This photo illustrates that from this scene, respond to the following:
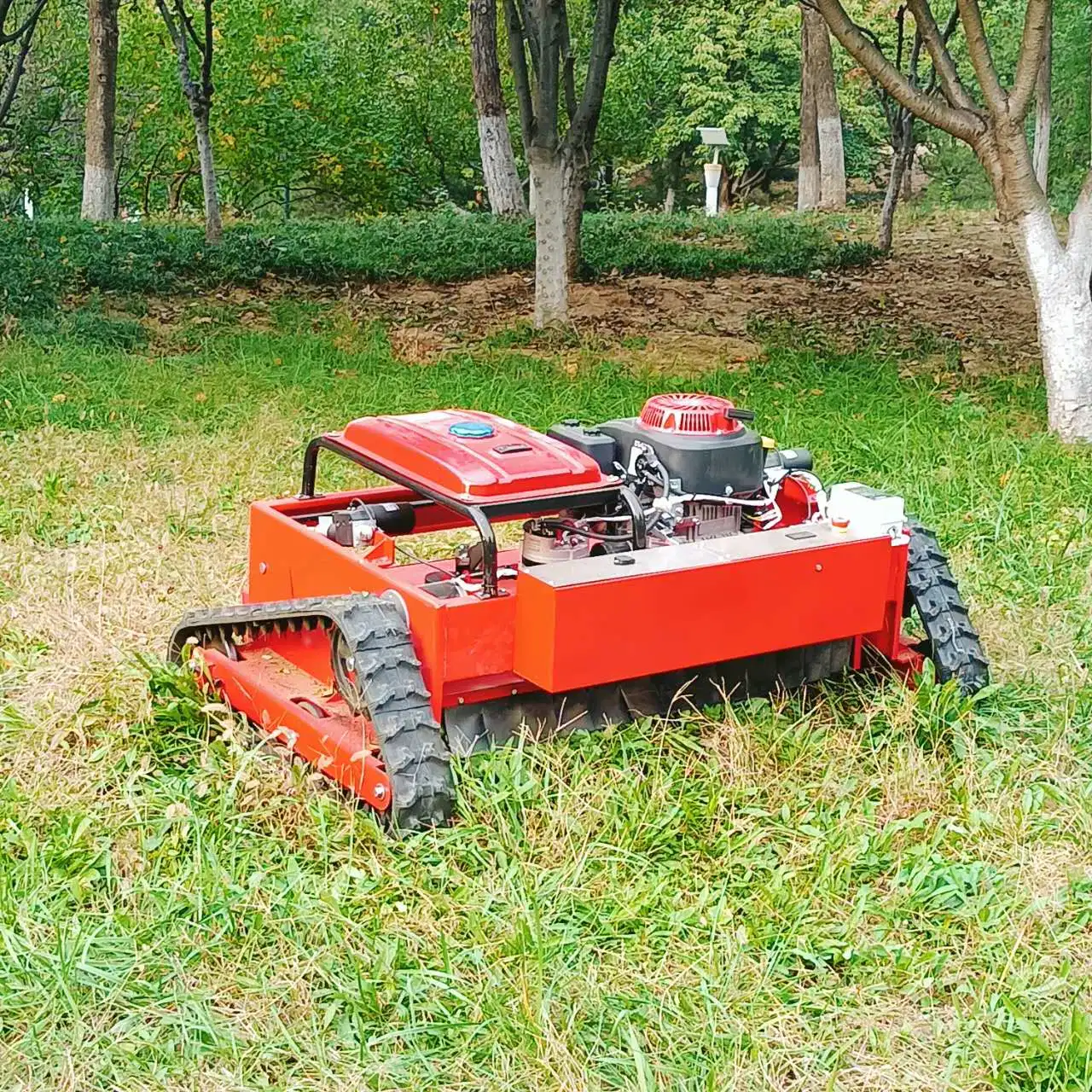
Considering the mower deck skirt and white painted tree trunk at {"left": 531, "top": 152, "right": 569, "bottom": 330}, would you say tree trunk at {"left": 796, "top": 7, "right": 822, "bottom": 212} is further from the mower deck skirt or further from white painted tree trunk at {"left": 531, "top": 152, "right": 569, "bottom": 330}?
the mower deck skirt

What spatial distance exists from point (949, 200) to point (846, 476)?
57.9 feet

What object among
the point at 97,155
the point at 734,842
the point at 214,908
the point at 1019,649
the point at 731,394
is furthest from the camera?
the point at 97,155

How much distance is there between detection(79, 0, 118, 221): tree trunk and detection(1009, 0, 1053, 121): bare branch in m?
11.5

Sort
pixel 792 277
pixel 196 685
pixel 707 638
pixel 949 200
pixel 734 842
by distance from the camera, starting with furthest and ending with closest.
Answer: pixel 949 200 < pixel 792 277 < pixel 196 685 < pixel 707 638 < pixel 734 842

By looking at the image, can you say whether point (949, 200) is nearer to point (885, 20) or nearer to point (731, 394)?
point (885, 20)

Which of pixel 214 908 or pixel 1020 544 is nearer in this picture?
pixel 214 908

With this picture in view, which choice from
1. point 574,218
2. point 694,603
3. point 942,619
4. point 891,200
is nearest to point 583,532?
point 694,603

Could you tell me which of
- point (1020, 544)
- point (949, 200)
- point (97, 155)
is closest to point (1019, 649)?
point (1020, 544)

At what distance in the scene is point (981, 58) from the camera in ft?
24.7

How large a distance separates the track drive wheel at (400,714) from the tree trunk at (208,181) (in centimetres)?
960

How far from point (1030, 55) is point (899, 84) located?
656 mm

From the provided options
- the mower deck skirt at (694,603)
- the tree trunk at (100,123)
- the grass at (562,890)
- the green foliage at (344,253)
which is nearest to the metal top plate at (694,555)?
the mower deck skirt at (694,603)

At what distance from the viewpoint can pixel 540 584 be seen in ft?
12.1

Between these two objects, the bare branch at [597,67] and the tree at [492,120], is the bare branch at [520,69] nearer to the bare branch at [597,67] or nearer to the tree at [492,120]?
the bare branch at [597,67]
